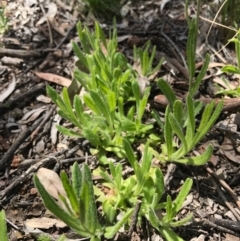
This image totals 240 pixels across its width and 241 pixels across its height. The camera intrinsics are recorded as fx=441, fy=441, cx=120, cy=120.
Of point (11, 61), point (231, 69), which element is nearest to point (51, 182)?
point (11, 61)

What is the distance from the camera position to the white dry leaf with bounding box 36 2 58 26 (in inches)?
102

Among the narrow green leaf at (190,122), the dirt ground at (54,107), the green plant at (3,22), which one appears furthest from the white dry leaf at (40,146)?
the green plant at (3,22)

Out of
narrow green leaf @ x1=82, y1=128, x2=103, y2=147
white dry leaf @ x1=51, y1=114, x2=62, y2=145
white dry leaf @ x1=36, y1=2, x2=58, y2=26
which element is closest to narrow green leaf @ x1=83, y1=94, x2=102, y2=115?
narrow green leaf @ x1=82, y1=128, x2=103, y2=147

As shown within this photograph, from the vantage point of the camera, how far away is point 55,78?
2.25m

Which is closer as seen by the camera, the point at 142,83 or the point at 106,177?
the point at 106,177

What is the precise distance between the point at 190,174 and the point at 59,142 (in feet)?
1.97

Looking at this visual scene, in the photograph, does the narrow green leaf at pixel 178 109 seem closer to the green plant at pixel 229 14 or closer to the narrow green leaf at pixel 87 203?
the narrow green leaf at pixel 87 203

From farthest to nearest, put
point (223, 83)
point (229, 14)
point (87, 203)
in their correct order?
point (229, 14), point (223, 83), point (87, 203)

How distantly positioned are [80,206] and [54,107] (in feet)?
2.86

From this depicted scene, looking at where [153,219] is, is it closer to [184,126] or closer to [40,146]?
[184,126]

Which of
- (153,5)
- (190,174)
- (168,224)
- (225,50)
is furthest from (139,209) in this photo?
(153,5)

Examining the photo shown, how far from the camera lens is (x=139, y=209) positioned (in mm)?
1589

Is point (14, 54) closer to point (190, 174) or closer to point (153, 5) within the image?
point (153, 5)

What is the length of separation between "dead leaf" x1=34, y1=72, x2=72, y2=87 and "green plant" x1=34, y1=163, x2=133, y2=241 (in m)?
0.86
